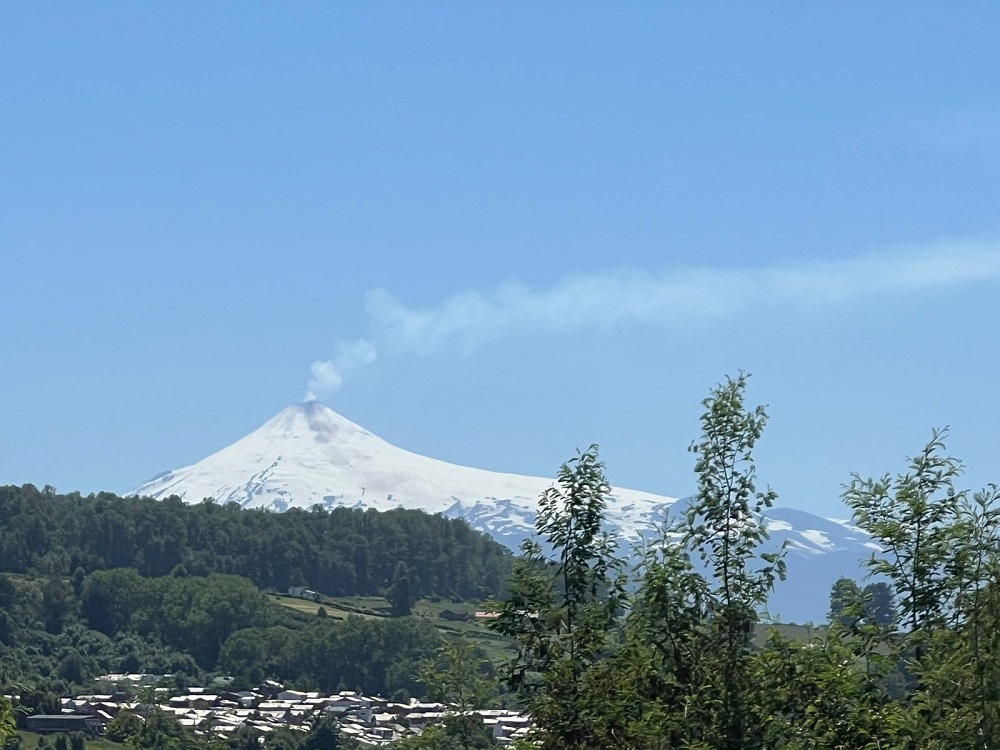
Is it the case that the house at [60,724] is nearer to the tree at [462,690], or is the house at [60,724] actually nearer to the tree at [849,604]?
the tree at [462,690]

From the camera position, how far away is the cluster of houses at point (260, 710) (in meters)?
137

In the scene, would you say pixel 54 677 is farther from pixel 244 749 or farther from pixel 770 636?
pixel 770 636

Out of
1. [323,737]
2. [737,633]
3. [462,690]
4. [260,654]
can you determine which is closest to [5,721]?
[462,690]

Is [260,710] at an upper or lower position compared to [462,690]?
lower

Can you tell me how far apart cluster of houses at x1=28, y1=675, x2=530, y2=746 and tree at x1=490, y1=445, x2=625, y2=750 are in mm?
100333

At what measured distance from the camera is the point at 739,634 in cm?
1844

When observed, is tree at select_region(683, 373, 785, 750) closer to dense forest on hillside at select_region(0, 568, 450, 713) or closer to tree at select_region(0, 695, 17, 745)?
tree at select_region(0, 695, 17, 745)

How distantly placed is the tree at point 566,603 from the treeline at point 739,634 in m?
0.02

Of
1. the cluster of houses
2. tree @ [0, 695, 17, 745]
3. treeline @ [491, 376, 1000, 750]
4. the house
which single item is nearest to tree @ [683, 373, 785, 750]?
treeline @ [491, 376, 1000, 750]

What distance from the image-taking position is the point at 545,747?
60.3ft

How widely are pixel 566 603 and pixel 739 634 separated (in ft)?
7.82

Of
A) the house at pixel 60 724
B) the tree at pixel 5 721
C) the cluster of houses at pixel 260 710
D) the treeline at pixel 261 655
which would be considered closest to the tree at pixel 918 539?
the tree at pixel 5 721

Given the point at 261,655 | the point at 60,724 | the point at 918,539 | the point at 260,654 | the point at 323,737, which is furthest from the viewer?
the point at 260,654

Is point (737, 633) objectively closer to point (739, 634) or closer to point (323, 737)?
point (739, 634)
